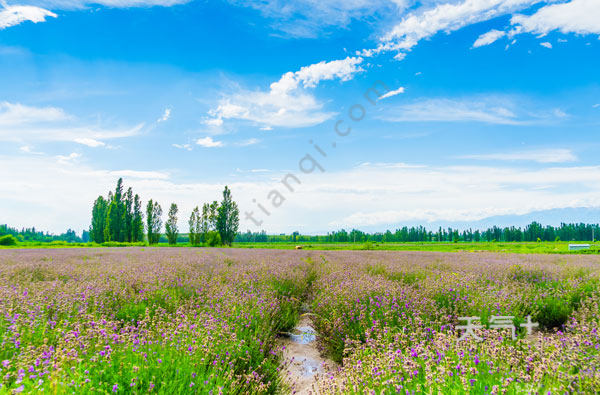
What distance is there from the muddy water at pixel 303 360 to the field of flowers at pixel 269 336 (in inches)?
6.5

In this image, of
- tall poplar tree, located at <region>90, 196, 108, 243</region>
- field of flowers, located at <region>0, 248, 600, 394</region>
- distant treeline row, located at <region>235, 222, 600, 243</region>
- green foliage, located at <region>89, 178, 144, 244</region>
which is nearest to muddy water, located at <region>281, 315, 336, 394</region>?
field of flowers, located at <region>0, 248, 600, 394</region>

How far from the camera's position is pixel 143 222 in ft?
172

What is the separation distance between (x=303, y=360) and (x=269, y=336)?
59cm

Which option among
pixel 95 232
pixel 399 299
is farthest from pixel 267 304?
pixel 95 232

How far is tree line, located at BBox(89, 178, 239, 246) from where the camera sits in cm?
4638

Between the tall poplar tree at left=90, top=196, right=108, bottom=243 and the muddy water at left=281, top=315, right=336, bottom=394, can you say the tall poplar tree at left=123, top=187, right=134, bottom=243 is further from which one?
the muddy water at left=281, top=315, right=336, bottom=394

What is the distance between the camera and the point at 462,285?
209 inches

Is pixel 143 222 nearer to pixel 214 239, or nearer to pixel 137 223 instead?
pixel 137 223

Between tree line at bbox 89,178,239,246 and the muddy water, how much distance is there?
137 ft

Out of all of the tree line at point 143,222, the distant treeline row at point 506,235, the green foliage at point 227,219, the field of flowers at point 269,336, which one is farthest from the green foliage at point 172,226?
the field of flowers at point 269,336

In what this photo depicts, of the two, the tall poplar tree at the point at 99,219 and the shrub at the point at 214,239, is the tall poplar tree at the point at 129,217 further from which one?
the shrub at the point at 214,239

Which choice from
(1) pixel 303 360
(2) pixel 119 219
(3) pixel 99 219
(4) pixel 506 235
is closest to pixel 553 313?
(1) pixel 303 360

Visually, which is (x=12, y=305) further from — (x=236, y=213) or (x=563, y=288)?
(x=236, y=213)

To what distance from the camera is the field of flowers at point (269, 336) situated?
2102 millimetres
